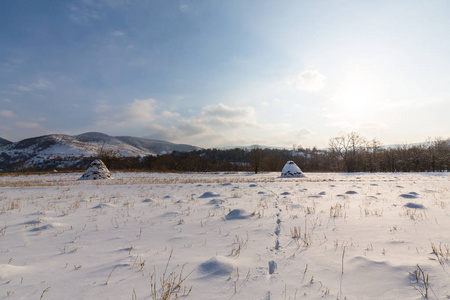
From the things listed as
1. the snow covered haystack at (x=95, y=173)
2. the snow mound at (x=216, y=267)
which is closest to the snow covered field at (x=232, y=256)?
the snow mound at (x=216, y=267)

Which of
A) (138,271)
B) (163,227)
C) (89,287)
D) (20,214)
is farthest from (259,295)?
(20,214)

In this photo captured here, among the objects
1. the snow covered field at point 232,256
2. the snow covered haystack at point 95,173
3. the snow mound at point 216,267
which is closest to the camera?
the snow covered field at point 232,256

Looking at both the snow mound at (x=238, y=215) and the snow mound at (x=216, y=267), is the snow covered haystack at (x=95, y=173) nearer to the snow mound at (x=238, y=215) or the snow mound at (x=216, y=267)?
the snow mound at (x=238, y=215)

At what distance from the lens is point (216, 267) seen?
271 cm

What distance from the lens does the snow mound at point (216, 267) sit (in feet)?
8.58

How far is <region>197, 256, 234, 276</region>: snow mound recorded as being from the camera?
2615 mm

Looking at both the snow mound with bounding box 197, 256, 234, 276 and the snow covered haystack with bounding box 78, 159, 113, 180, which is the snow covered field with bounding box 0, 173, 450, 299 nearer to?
the snow mound with bounding box 197, 256, 234, 276

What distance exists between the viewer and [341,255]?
319 centimetres

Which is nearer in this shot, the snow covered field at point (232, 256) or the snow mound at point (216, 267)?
the snow covered field at point (232, 256)

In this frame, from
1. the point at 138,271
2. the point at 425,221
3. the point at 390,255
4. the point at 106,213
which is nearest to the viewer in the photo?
the point at 138,271

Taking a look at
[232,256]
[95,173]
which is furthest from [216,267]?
[95,173]

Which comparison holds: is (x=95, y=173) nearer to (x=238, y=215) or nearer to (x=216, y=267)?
(x=238, y=215)

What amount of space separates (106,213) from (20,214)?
2830 mm

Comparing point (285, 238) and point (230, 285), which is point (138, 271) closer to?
point (230, 285)
